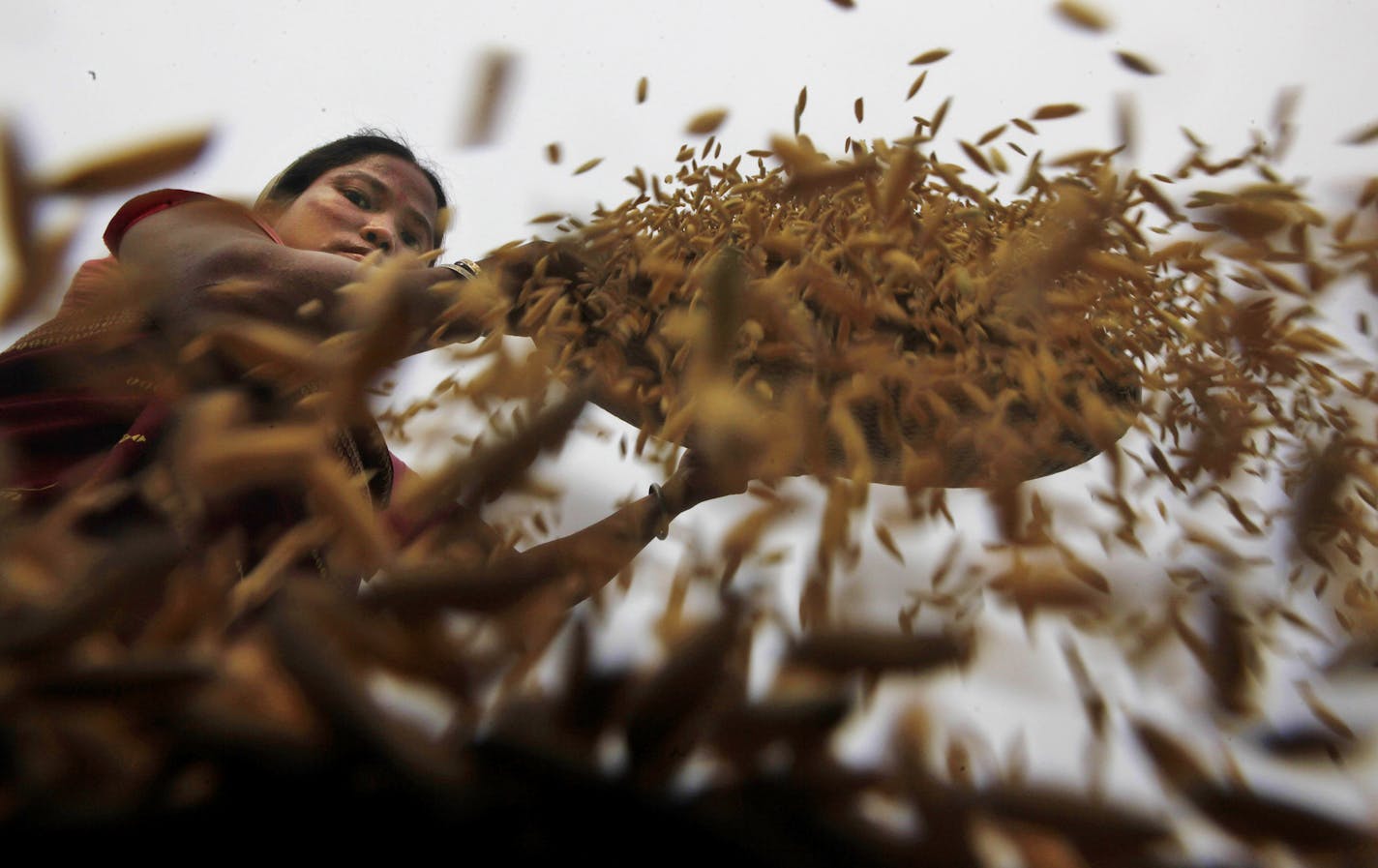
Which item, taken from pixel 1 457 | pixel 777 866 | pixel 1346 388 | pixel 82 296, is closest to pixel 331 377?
pixel 1 457

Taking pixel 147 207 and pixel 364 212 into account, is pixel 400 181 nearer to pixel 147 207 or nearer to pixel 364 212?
pixel 364 212

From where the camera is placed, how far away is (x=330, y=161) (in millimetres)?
871

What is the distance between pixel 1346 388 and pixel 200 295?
2.13ft

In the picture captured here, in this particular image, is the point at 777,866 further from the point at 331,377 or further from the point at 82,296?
the point at 82,296

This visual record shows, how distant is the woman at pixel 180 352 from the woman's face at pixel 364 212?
130 mm

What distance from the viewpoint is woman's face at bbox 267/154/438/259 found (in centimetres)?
78

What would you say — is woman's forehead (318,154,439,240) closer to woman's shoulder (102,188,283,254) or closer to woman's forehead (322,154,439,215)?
woman's forehead (322,154,439,215)

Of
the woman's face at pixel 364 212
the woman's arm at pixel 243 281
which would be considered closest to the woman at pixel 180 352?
the woman's arm at pixel 243 281

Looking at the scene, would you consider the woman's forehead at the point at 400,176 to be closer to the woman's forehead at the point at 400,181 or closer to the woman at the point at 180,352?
the woman's forehead at the point at 400,181

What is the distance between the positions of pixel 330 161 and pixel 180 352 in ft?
1.51

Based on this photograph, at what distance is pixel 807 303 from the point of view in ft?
1.57

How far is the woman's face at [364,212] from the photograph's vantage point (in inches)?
30.6

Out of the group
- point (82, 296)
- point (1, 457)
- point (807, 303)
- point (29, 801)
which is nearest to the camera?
point (29, 801)

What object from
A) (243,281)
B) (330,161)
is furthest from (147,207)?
(330,161)
